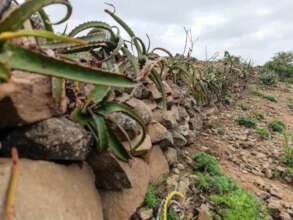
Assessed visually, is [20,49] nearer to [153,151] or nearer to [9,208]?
[9,208]

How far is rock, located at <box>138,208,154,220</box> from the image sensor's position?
2176 mm

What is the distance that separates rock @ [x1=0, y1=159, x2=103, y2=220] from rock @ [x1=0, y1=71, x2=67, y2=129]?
0.16 m

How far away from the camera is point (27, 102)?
1.48 meters

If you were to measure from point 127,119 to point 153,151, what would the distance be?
2.14 ft

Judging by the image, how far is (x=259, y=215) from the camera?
281cm

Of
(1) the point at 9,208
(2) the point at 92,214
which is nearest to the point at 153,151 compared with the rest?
(2) the point at 92,214

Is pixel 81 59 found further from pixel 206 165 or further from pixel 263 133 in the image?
pixel 263 133

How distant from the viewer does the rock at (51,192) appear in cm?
137

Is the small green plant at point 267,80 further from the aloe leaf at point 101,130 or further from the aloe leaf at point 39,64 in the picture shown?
the aloe leaf at point 39,64

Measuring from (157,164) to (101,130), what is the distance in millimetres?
990

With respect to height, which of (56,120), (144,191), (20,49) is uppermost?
(20,49)

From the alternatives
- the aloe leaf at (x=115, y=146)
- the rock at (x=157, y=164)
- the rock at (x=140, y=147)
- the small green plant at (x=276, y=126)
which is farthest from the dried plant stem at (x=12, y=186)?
the small green plant at (x=276, y=126)

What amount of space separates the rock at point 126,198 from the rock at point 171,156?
647 mm

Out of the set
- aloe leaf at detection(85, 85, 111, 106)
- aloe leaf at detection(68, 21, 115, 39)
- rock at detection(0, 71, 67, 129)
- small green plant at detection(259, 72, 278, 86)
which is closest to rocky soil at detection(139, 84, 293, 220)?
aloe leaf at detection(85, 85, 111, 106)
